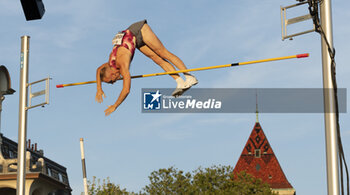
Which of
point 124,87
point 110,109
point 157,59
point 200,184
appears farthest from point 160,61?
point 200,184

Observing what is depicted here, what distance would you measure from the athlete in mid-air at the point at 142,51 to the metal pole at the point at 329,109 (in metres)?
2.97

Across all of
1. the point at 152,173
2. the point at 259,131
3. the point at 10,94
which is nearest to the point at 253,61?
the point at 10,94

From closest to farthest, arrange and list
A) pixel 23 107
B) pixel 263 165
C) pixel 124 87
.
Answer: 1. pixel 124 87
2. pixel 23 107
3. pixel 263 165

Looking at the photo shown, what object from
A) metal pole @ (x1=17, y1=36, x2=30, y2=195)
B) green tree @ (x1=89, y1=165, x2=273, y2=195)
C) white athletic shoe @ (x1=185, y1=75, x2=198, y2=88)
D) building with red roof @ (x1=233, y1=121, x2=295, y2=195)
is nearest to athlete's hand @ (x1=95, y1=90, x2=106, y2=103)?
white athletic shoe @ (x1=185, y1=75, x2=198, y2=88)

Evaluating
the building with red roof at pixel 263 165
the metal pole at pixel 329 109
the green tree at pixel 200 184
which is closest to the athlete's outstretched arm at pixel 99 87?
the metal pole at pixel 329 109

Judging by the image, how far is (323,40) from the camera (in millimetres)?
11828

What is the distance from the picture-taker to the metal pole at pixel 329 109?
10930 mm

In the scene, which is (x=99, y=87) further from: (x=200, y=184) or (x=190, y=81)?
(x=200, y=184)

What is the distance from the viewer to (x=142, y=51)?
13.7 m

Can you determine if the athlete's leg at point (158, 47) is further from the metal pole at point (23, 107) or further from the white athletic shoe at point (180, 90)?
the metal pole at point (23, 107)

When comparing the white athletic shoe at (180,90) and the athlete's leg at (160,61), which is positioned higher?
the athlete's leg at (160,61)

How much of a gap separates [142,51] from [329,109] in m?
4.35

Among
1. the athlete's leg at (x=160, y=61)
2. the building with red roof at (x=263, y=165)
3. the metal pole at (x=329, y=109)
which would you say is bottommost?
the metal pole at (x=329, y=109)

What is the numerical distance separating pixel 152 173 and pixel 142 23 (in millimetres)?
46933
